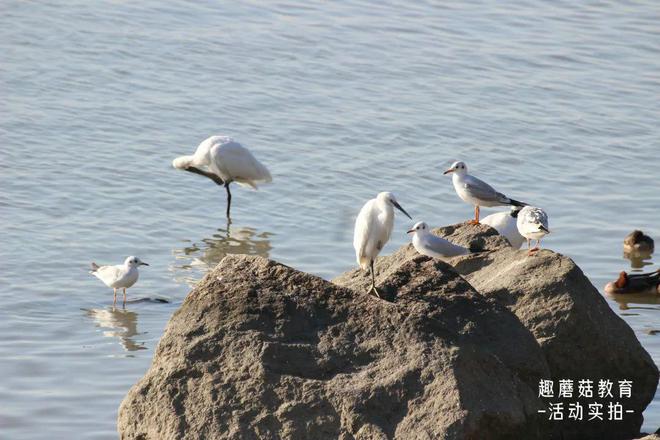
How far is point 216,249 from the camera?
13.2m

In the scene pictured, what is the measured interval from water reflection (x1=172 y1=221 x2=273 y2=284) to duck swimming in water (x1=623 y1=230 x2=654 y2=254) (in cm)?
380

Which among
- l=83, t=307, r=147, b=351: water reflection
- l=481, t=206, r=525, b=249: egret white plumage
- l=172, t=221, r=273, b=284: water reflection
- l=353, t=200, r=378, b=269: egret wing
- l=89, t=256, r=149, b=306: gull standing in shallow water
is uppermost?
l=353, t=200, r=378, b=269: egret wing

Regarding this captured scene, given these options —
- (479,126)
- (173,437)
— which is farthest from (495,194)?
(479,126)

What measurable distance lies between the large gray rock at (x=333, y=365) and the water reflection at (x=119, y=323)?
3.07 m

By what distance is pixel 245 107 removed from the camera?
18.1 metres

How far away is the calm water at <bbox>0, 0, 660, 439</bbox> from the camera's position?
1047cm

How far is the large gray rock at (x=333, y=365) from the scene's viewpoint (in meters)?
6.08

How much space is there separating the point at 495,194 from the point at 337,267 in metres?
1.91

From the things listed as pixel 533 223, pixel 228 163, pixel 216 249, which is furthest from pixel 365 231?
pixel 228 163

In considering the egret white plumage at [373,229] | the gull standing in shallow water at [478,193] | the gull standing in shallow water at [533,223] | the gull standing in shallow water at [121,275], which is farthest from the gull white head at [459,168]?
the egret white plumage at [373,229]

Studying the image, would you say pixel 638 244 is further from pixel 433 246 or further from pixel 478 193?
pixel 433 246

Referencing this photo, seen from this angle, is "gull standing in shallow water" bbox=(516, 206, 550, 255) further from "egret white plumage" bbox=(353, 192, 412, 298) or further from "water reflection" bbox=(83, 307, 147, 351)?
"water reflection" bbox=(83, 307, 147, 351)

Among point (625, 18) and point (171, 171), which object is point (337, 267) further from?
point (625, 18)

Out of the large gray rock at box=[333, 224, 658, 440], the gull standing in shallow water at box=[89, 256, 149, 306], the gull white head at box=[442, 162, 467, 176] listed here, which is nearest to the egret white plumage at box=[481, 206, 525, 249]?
the gull white head at box=[442, 162, 467, 176]
